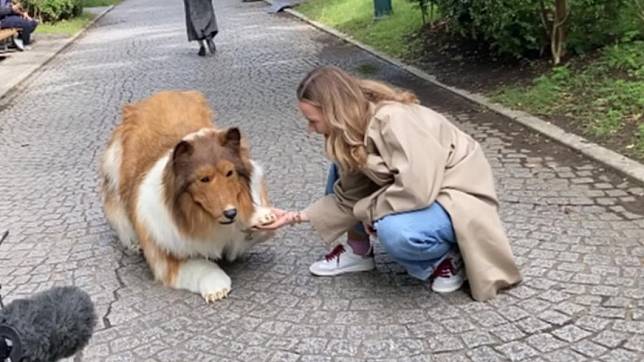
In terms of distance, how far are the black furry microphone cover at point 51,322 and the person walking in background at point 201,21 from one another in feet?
42.5

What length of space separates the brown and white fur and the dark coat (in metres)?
9.33

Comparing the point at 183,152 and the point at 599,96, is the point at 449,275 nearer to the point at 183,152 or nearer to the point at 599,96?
the point at 183,152

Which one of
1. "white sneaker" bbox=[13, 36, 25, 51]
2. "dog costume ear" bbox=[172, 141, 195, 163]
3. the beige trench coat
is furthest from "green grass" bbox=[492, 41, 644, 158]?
"white sneaker" bbox=[13, 36, 25, 51]

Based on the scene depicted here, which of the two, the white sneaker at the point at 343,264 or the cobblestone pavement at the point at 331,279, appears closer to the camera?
the cobblestone pavement at the point at 331,279

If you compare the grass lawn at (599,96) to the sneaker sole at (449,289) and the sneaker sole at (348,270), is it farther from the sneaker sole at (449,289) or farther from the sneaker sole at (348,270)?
the sneaker sole at (348,270)

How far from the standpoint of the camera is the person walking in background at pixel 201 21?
14.2 meters

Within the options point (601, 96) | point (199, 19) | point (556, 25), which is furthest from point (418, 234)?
point (199, 19)

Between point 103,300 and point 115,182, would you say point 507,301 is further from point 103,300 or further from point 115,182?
point 115,182

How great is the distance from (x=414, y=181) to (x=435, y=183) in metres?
0.14

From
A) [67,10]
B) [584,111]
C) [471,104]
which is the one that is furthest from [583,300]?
[67,10]

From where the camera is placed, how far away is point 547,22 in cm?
909

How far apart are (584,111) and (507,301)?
378 centimetres

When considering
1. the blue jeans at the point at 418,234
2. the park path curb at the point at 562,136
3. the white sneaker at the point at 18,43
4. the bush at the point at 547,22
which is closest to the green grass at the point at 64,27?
the white sneaker at the point at 18,43

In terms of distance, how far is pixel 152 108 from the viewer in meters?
5.18
